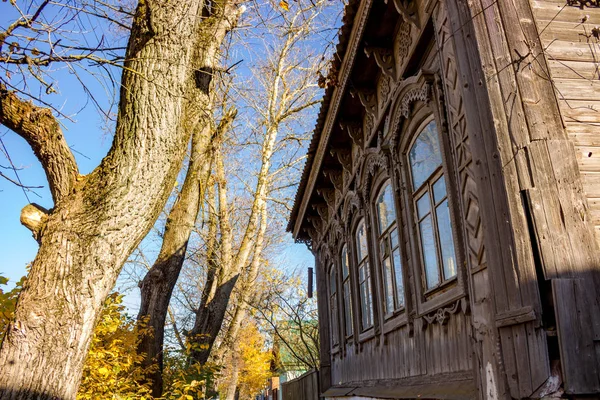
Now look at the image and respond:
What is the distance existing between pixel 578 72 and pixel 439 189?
1.64 m

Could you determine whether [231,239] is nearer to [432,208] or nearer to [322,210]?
[322,210]

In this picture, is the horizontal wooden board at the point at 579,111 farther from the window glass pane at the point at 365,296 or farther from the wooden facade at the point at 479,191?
the window glass pane at the point at 365,296

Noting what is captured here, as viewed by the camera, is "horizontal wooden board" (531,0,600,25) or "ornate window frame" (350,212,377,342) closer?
"horizontal wooden board" (531,0,600,25)

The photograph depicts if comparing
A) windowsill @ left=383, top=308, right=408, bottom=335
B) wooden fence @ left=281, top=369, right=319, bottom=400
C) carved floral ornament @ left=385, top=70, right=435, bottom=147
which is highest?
carved floral ornament @ left=385, top=70, right=435, bottom=147

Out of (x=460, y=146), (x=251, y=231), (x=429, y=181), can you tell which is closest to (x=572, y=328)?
(x=460, y=146)

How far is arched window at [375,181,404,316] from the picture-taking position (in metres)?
6.47

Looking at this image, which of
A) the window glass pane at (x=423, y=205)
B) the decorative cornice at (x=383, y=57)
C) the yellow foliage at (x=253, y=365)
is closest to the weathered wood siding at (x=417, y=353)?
the window glass pane at (x=423, y=205)

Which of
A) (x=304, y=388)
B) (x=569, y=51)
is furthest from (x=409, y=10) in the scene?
(x=304, y=388)

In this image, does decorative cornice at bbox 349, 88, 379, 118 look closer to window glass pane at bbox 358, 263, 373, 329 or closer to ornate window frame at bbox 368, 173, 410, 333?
ornate window frame at bbox 368, 173, 410, 333

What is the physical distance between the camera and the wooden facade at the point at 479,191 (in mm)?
3100

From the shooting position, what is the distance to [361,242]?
8.57 m

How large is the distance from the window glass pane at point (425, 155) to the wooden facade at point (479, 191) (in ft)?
0.08

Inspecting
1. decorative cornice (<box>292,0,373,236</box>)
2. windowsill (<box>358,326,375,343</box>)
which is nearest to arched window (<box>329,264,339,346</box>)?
decorative cornice (<box>292,0,373,236</box>)

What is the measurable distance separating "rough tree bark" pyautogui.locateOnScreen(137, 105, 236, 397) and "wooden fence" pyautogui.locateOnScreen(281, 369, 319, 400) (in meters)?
5.24
